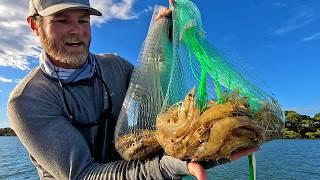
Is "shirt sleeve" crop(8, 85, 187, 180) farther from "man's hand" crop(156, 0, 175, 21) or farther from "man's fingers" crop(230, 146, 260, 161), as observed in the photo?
"man's hand" crop(156, 0, 175, 21)

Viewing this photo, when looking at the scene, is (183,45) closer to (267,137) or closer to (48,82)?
(267,137)

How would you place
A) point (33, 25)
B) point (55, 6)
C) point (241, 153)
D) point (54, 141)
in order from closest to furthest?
point (241, 153) → point (54, 141) → point (55, 6) → point (33, 25)

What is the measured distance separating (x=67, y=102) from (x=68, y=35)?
0.62 meters

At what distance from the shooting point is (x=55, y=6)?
3.87 meters

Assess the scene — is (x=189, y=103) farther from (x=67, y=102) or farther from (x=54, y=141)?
(x=67, y=102)

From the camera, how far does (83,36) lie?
3865 millimetres

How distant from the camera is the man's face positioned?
386cm

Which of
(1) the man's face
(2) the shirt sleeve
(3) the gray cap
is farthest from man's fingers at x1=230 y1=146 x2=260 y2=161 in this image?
(3) the gray cap

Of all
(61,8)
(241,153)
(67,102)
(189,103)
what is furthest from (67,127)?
(241,153)

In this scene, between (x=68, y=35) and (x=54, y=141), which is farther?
(x=68, y=35)

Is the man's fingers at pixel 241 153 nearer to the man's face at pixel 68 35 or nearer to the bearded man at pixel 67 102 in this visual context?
the bearded man at pixel 67 102

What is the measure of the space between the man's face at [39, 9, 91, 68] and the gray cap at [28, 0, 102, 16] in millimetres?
55

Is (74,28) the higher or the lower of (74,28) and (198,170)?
the higher

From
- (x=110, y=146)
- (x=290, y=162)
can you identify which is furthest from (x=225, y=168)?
(x=110, y=146)
